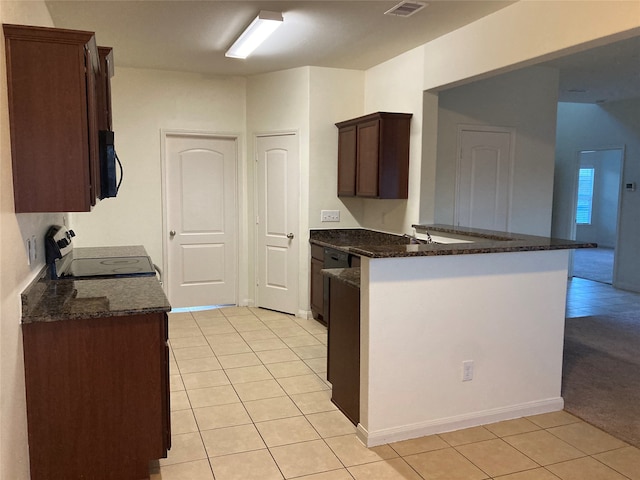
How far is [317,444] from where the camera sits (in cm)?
286

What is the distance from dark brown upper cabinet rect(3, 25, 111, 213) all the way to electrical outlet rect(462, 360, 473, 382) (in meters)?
2.24

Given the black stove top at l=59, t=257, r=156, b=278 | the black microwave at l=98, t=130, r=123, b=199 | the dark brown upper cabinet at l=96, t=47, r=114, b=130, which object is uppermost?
the dark brown upper cabinet at l=96, t=47, r=114, b=130

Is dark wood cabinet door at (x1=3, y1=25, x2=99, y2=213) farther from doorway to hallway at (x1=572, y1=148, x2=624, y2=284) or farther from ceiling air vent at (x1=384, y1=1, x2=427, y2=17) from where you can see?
doorway to hallway at (x1=572, y1=148, x2=624, y2=284)

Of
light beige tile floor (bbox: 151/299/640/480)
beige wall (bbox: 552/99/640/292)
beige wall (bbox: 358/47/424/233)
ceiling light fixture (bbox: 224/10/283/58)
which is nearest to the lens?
light beige tile floor (bbox: 151/299/640/480)

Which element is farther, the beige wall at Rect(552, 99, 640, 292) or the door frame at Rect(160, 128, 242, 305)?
the beige wall at Rect(552, 99, 640, 292)

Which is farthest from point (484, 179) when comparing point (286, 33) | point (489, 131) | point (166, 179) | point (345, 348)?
point (166, 179)

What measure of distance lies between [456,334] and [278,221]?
3.13m

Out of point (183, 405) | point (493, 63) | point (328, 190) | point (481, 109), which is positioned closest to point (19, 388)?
point (183, 405)

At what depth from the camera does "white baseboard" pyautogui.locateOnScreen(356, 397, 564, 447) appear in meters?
2.86

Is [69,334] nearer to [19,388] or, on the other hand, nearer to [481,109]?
[19,388]

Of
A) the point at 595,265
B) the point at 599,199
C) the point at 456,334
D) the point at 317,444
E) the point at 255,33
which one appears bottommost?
the point at 317,444

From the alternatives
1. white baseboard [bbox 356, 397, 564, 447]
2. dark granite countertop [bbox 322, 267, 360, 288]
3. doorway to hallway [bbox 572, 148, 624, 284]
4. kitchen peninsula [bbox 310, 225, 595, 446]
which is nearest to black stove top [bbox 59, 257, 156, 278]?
dark granite countertop [bbox 322, 267, 360, 288]

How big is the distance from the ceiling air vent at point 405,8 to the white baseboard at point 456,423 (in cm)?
268

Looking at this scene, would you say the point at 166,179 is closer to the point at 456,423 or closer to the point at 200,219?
the point at 200,219
